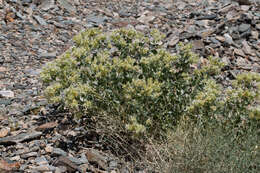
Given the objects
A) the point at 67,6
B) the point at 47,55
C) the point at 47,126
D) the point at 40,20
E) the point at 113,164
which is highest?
the point at 67,6

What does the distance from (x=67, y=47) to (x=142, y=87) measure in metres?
3.73

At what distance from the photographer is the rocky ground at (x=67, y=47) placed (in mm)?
3525

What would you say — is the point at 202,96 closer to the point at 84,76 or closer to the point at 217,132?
the point at 217,132

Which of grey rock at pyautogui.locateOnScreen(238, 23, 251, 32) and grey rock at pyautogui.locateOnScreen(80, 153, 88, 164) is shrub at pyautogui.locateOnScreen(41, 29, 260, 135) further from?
grey rock at pyautogui.locateOnScreen(238, 23, 251, 32)

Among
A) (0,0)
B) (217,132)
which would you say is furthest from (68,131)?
(0,0)

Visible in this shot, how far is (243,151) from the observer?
2924mm

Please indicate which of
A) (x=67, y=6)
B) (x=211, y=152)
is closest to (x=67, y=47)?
(x=67, y=6)

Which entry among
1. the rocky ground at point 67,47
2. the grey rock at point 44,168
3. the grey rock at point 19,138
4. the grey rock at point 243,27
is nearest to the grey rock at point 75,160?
the rocky ground at point 67,47

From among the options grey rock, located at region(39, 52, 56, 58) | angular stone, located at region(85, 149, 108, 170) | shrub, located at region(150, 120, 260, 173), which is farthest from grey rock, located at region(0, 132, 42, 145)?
grey rock, located at region(39, 52, 56, 58)

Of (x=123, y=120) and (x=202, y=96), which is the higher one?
(x=202, y=96)

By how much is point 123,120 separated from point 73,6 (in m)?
5.76

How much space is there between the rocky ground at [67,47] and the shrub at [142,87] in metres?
0.47

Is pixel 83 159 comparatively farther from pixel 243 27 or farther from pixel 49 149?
pixel 243 27

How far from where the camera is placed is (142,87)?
3.22 meters
